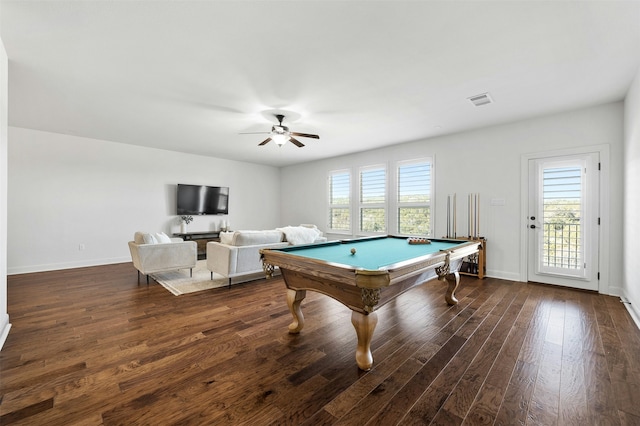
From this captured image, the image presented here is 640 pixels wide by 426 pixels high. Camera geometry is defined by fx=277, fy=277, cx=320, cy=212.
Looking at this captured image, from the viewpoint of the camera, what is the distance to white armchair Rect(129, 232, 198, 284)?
4211 mm

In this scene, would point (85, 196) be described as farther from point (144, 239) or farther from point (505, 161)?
point (505, 161)

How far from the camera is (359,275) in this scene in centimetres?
174

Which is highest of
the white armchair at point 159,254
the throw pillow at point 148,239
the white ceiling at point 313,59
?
the white ceiling at point 313,59

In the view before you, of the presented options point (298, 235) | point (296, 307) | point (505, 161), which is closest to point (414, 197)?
point (505, 161)

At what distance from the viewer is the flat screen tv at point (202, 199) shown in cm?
669

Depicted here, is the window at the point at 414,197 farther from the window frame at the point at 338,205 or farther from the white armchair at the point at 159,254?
the white armchair at the point at 159,254

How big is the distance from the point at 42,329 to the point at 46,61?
2.57m

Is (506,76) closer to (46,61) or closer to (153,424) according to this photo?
(153,424)

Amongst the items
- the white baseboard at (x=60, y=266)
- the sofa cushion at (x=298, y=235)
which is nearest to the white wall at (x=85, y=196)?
the white baseboard at (x=60, y=266)

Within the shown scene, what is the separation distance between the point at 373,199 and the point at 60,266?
647 centimetres

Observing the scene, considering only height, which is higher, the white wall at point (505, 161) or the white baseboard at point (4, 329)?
the white wall at point (505, 161)

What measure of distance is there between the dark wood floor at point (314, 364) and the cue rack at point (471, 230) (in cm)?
121

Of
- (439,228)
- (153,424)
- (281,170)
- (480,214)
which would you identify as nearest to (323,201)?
(281,170)

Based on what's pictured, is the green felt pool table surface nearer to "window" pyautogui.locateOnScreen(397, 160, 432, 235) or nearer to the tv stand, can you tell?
"window" pyautogui.locateOnScreen(397, 160, 432, 235)
